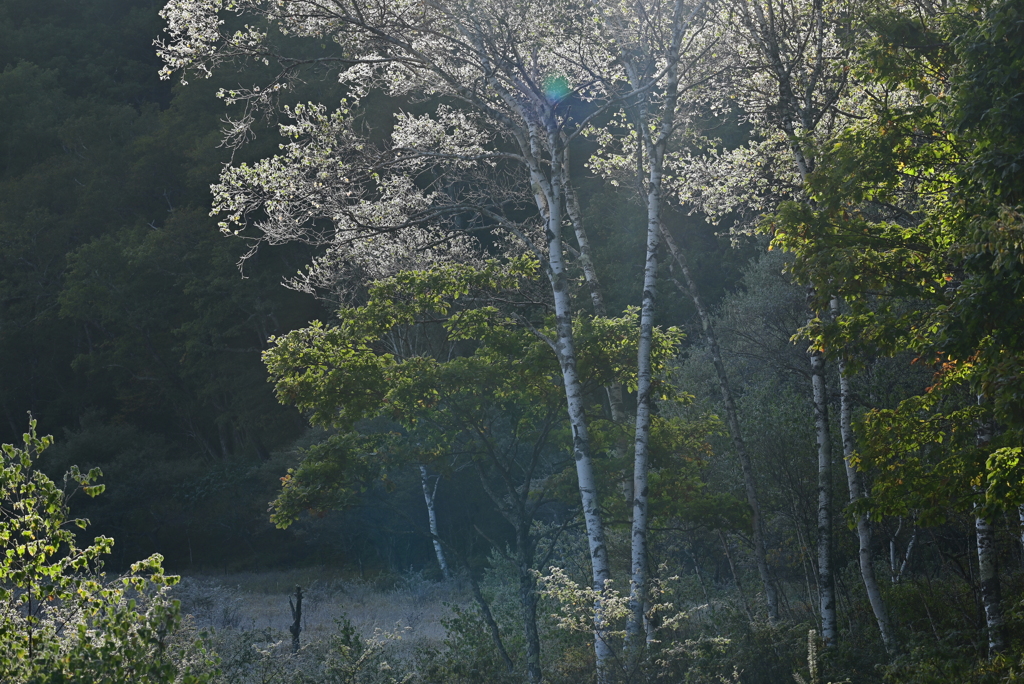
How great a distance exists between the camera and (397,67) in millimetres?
11219

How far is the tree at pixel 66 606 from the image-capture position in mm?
4738

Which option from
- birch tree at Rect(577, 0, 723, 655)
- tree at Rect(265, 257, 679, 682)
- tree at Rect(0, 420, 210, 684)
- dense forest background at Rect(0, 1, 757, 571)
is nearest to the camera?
tree at Rect(0, 420, 210, 684)

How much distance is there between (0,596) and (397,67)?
851cm

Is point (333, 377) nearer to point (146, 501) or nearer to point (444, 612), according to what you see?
point (444, 612)

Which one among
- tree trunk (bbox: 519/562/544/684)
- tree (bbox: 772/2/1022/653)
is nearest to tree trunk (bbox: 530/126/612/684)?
tree trunk (bbox: 519/562/544/684)

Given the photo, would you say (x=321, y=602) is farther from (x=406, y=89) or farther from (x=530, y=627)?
(x=406, y=89)

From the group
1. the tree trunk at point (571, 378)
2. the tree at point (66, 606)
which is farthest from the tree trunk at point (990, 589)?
the tree at point (66, 606)

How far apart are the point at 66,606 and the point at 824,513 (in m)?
7.84

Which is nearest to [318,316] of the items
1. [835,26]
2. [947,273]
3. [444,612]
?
[444,612]

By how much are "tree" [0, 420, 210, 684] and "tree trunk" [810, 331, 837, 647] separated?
7.10 metres

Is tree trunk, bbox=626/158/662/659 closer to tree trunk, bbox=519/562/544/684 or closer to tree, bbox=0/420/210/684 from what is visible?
tree trunk, bbox=519/562/544/684

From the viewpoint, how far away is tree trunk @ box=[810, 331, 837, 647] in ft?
30.8

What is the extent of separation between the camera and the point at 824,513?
9.61 m

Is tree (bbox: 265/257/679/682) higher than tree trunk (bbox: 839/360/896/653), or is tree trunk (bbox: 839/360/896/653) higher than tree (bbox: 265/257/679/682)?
tree (bbox: 265/257/679/682)
